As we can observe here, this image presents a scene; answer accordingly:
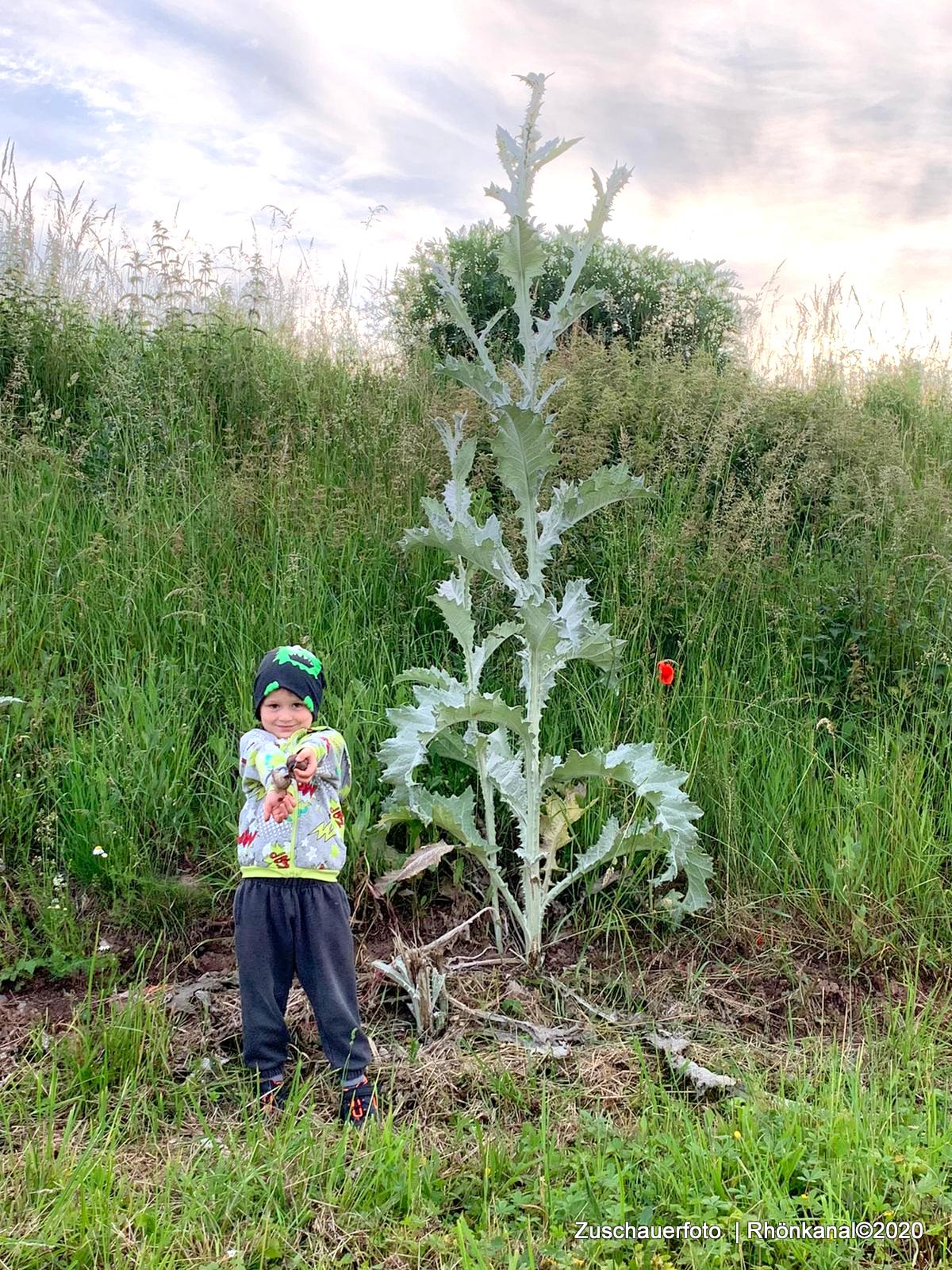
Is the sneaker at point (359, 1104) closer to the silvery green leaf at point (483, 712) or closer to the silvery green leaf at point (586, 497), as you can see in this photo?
the silvery green leaf at point (483, 712)

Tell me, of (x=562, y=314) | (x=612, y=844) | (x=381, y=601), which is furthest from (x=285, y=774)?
(x=381, y=601)

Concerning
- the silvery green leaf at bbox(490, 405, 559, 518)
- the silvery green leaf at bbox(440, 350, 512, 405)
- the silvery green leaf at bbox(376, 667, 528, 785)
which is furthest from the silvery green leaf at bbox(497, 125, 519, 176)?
the silvery green leaf at bbox(376, 667, 528, 785)

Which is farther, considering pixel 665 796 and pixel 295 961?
pixel 665 796

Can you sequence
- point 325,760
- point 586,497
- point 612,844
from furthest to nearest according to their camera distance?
point 612,844 < point 586,497 < point 325,760

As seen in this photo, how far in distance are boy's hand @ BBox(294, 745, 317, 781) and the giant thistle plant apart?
1.68ft

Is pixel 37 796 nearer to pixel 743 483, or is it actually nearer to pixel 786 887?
pixel 786 887

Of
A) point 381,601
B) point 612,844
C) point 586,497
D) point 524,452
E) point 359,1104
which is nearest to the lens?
point 359,1104

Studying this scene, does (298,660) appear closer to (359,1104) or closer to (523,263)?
(359,1104)

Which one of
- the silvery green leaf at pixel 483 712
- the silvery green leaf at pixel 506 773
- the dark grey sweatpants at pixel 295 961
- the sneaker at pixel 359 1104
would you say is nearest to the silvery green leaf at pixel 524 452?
the silvery green leaf at pixel 483 712

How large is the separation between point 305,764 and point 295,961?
542 millimetres

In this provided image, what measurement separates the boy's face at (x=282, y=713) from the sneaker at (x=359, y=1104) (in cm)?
92

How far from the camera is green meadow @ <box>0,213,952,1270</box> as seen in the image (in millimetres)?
2035

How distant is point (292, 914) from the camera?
2.49 m

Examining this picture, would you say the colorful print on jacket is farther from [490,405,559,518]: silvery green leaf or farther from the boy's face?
[490,405,559,518]: silvery green leaf
